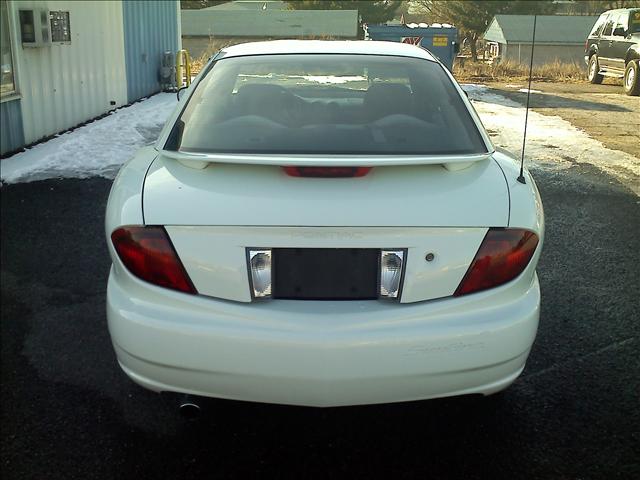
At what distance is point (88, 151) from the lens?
341 inches

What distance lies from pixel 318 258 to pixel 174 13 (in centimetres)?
1535

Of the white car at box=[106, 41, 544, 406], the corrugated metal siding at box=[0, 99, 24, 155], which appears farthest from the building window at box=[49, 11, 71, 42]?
the white car at box=[106, 41, 544, 406]

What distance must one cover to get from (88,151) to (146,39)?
6.36 metres

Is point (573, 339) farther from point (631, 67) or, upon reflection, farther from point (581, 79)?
point (581, 79)

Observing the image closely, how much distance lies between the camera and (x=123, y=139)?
31.4 feet

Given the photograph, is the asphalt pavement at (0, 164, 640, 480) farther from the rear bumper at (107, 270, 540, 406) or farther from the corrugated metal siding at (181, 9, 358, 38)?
the corrugated metal siding at (181, 9, 358, 38)

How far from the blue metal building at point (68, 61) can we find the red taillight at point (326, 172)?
6.47m

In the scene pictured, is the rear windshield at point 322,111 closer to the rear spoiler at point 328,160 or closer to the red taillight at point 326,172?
the rear spoiler at point 328,160

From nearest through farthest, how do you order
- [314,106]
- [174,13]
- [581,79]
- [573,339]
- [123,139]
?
[314,106]
[573,339]
[123,139]
[174,13]
[581,79]

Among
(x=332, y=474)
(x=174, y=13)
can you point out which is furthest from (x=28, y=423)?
(x=174, y=13)

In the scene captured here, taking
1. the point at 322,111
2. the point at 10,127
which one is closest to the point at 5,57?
the point at 10,127

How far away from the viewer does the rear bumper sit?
2.41 metres

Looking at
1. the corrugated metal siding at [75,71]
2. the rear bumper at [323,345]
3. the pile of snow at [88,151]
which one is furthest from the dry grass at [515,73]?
the rear bumper at [323,345]

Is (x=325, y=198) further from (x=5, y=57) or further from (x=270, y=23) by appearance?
(x=270, y=23)
